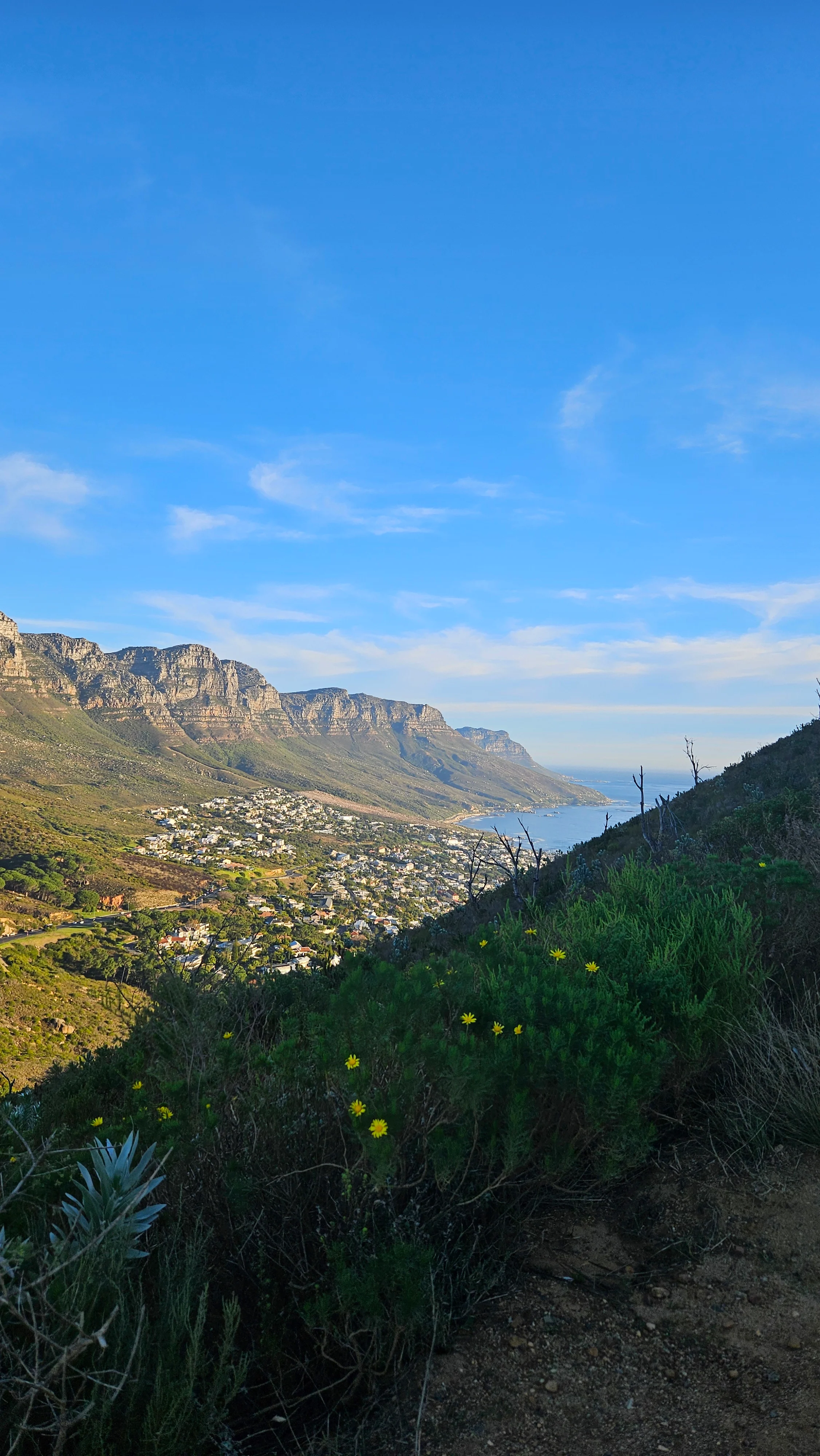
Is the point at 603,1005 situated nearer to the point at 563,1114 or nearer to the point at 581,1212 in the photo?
the point at 563,1114

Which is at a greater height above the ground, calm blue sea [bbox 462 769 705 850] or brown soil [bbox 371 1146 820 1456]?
brown soil [bbox 371 1146 820 1456]

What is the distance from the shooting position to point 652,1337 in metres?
2.24

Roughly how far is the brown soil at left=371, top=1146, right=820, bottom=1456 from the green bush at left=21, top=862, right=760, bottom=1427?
15 cm

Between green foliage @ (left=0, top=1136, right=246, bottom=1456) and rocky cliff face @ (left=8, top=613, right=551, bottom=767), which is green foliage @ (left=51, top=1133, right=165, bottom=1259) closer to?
green foliage @ (left=0, top=1136, right=246, bottom=1456)

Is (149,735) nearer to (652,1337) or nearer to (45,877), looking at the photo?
(45,877)

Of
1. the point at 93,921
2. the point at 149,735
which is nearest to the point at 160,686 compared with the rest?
the point at 149,735

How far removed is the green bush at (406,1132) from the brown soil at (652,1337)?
153 millimetres

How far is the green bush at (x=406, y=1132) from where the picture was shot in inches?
86.0

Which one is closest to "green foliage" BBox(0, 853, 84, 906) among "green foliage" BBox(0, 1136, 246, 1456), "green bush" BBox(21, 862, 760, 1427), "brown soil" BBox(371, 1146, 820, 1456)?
"green bush" BBox(21, 862, 760, 1427)

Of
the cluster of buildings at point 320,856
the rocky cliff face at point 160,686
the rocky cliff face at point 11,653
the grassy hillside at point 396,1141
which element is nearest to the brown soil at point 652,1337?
the grassy hillside at point 396,1141

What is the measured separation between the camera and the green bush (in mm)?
2186

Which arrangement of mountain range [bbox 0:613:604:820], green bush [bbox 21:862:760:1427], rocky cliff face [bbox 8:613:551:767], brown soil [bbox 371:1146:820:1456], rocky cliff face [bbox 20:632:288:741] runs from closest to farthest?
brown soil [bbox 371:1146:820:1456]
green bush [bbox 21:862:760:1427]
mountain range [bbox 0:613:604:820]
rocky cliff face [bbox 8:613:551:767]
rocky cliff face [bbox 20:632:288:741]

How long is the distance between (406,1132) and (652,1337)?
1003 millimetres

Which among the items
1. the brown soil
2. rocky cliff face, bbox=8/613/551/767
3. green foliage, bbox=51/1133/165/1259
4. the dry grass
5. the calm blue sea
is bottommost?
the calm blue sea
